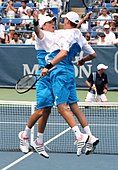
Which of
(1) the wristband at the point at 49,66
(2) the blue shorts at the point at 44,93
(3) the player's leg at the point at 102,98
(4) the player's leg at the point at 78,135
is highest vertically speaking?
(1) the wristband at the point at 49,66

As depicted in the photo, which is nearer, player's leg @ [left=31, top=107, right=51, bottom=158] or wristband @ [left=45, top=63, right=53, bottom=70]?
wristband @ [left=45, top=63, right=53, bottom=70]

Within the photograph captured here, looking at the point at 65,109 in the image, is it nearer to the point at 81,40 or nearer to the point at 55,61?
the point at 55,61

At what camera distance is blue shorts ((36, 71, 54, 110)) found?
882cm

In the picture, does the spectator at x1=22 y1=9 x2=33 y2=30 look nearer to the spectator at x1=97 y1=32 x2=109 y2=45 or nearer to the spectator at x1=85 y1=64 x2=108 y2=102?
the spectator at x1=97 y1=32 x2=109 y2=45

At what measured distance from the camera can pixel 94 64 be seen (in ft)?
62.9

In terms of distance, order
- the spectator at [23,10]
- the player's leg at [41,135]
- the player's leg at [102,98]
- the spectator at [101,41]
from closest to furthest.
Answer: the player's leg at [41,135] < the player's leg at [102,98] < the spectator at [101,41] < the spectator at [23,10]

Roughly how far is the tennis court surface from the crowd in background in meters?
5.01

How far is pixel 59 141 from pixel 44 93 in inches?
132

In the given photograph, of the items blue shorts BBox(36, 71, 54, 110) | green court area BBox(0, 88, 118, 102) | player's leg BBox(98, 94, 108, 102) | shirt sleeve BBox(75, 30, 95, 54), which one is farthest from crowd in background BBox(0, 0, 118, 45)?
blue shorts BBox(36, 71, 54, 110)

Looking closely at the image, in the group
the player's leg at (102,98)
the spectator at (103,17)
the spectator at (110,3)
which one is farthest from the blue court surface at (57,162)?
the spectator at (110,3)

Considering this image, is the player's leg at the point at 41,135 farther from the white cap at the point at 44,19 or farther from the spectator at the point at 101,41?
the spectator at the point at 101,41

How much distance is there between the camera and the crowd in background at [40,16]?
65.4 feet

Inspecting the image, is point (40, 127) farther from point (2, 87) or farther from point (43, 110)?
point (2, 87)

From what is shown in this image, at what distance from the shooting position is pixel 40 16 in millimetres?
20500
